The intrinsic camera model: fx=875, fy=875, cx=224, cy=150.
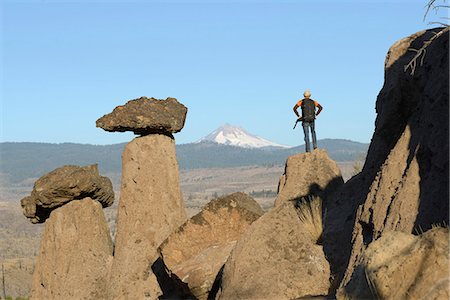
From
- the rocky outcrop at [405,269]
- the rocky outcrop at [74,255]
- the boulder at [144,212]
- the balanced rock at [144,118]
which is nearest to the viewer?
the rocky outcrop at [405,269]

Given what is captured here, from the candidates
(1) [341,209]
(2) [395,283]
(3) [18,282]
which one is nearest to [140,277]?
(1) [341,209]

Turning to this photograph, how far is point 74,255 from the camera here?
17.9 m

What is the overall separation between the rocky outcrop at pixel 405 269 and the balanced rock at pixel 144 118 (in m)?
10.8

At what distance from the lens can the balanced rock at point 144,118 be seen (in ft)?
59.5

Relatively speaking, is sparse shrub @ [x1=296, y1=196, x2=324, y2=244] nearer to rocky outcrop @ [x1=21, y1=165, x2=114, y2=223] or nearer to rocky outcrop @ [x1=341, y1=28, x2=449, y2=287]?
rocky outcrop @ [x1=341, y1=28, x2=449, y2=287]

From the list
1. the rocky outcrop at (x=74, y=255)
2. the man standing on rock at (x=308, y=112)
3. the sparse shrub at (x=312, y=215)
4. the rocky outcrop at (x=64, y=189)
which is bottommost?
the rocky outcrop at (x=74, y=255)

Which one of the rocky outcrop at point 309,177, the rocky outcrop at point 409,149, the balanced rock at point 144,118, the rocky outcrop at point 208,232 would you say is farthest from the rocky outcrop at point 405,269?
the balanced rock at point 144,118

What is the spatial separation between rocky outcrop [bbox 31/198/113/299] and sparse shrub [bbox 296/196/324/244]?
14.7 feet

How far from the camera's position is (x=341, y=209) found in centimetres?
1381

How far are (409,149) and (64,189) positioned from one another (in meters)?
9.32

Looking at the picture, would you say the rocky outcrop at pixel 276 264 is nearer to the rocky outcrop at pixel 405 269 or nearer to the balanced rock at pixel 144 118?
the rocky outcrop at pixel 405 269

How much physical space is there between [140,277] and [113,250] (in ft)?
4.93

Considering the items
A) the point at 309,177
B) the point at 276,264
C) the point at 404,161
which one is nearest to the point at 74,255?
the point at 309,177

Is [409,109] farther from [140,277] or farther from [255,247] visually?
[140,277]
